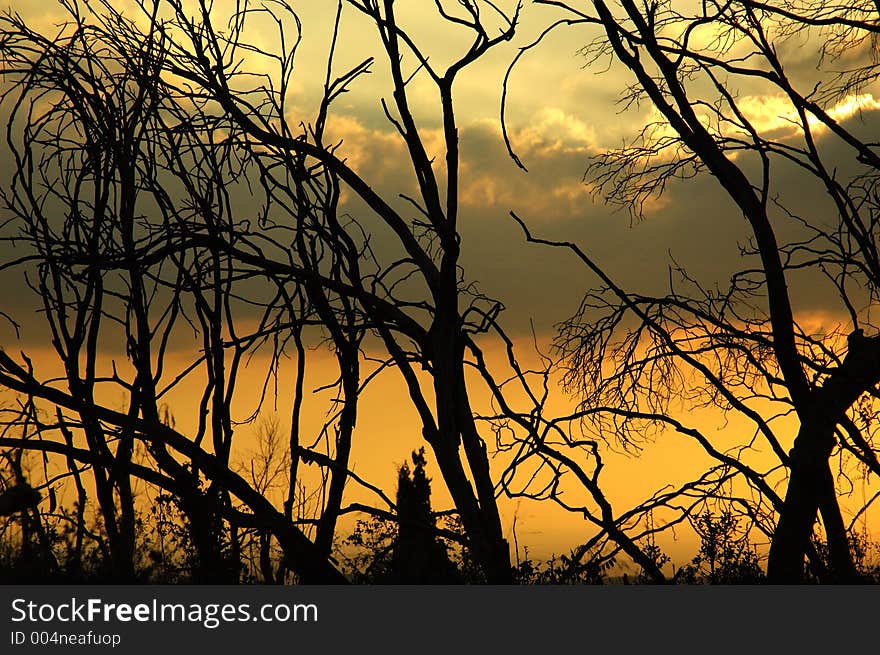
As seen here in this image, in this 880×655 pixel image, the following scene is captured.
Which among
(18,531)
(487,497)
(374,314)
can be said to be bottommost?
(487,497)

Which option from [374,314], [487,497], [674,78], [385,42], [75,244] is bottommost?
[487,497]

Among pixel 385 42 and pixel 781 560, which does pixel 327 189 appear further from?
pixel 781 560

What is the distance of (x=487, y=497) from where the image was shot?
4309 millimetres

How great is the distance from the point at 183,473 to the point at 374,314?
114 cm

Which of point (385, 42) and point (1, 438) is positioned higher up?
point (385, 42)

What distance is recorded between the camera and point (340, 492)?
418 cm

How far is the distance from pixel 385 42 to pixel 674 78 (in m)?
2.30

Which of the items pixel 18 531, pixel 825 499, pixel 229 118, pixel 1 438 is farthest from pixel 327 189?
pixel 825 499

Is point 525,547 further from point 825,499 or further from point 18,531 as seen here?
point 18,531

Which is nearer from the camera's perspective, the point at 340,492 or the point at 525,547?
the point at 340,492
